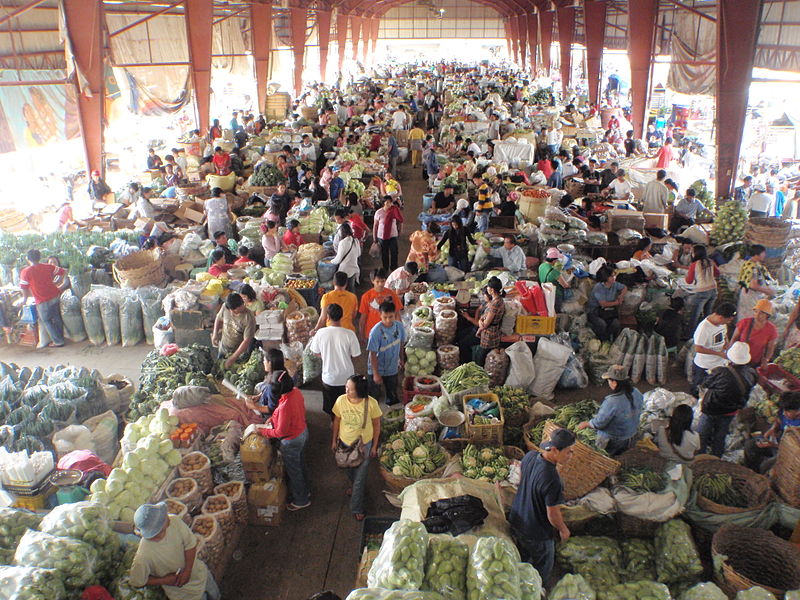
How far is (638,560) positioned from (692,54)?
1659 cm

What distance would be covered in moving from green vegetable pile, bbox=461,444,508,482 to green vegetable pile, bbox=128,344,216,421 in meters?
2.57

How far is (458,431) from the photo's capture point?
5441 millimetres

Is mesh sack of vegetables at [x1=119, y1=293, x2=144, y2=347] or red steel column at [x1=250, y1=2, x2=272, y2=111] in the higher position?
red steel column at [x1=250, y1=2, x2=272, y2=111]

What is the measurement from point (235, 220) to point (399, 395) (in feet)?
19.7

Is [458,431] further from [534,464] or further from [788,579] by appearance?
[788,579]

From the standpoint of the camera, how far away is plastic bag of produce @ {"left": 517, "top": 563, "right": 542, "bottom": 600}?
2979 millimetres

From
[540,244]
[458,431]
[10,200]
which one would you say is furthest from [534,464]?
[10,200]

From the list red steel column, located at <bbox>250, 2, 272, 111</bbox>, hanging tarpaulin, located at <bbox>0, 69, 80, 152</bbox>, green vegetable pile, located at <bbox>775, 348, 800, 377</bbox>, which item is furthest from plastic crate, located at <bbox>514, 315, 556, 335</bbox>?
red steel column, located at <bbox>250, 2, 272, 111</bbox>

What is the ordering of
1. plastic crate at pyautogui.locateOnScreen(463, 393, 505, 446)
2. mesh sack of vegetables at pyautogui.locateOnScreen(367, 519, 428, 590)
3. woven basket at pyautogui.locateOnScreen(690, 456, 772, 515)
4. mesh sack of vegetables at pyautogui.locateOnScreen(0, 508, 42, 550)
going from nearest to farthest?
mesh sack of vegetables at pyautogui.locateOnScreen(367, 519, 428, 590)
mesh sack of vegetables at pyautogui.locateOnScreen(0, 508, 42, 550)
woven basket at pyautogui.locateOnScreen(690, 456, 772, 515)
plastic crate at pyautogui.locateOnScreen(463, 393, 505, 446)

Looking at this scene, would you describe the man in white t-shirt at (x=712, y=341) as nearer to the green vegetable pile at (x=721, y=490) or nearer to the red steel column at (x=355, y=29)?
the green vegetable pile at (x=721, y=490)

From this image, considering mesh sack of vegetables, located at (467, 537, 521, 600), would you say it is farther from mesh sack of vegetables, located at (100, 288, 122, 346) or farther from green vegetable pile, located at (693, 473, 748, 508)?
mesh sack of vegetables, located at (100, 288, 122, 346)

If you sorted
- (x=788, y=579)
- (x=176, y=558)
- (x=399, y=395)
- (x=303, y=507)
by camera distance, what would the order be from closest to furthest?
1. (x=176, y=558)
2. (x=788, y=579)
3. (x=303, y=507)
4. (x=399, y=395)

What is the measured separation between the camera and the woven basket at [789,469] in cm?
447

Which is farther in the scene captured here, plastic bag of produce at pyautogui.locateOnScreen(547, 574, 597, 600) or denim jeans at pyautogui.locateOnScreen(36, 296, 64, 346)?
denim jeans at pyautogui.locateOnScreen(36, 296, 64, 346)
